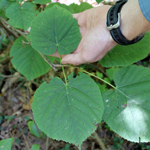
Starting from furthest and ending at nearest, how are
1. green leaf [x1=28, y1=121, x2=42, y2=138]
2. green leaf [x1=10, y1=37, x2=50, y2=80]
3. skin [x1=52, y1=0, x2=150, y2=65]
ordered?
green leaf [x1=28, y1=121, x2=42, y2=138]
green leaf [x1=10, y1=37, x2=50, y2=80]
skin [x1=52, y1=0, x2=150, y2=65]

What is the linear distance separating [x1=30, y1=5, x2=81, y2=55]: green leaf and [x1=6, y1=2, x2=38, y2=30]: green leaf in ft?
1.64

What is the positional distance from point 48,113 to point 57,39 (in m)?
0.76

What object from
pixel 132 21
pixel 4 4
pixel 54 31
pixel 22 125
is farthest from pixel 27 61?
pixel 132 21

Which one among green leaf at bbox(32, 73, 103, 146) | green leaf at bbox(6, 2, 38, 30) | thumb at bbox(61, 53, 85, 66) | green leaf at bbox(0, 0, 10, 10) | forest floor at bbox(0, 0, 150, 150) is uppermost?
green leaf at bbox(0, 0, 10, 10)

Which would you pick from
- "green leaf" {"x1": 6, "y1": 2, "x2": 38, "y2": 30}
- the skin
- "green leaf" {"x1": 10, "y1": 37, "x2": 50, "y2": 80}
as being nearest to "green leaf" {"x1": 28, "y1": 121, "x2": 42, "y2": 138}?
"green leaf" {"x1": 10, "y1": 37, "x2": 50, "y2": 80}

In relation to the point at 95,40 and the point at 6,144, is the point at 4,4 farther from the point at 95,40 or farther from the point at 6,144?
the point at 6,144

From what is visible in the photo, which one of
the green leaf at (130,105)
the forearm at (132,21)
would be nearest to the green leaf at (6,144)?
the green leaf at (130,105)

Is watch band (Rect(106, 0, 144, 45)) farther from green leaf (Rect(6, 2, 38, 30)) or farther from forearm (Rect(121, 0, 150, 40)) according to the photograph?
green leaf (Rect(6, 2, 38, 30))

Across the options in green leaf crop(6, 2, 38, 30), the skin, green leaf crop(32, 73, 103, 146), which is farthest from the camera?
green leaf crop(6, 2, 38, 30)

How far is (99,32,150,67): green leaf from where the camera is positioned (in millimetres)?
1572

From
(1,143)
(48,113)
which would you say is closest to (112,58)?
(48,113)

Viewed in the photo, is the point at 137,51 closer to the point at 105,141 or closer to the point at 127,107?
the point at 127,107

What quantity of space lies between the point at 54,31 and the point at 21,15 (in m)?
0.69

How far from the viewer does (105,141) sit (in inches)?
91.7
